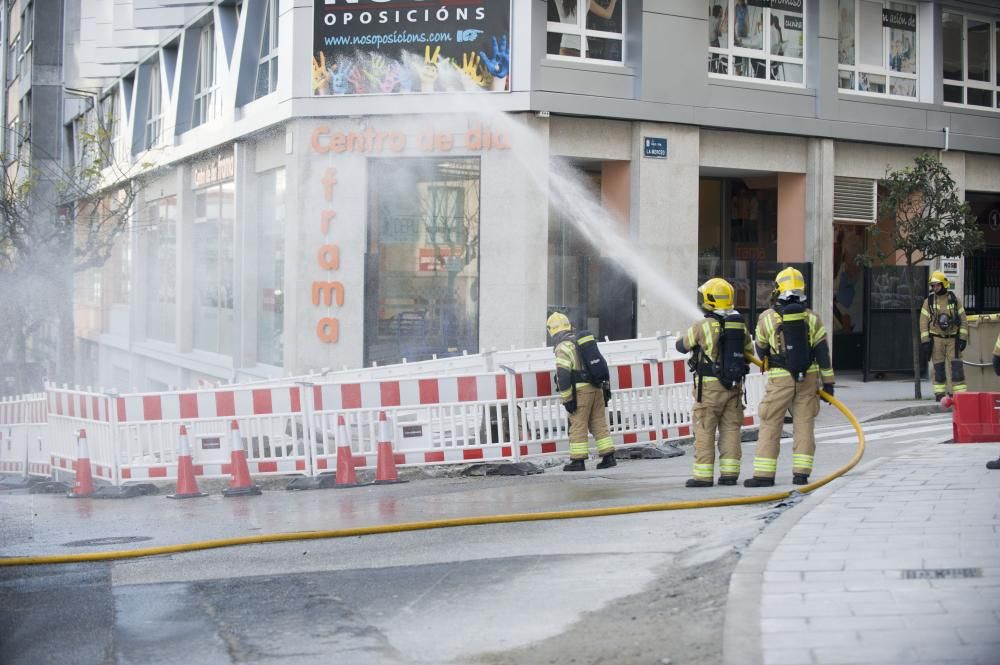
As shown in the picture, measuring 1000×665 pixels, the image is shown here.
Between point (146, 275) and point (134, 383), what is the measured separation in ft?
9.72

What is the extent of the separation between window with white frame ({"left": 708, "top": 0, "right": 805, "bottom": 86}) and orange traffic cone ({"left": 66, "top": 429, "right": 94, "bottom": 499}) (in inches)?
460

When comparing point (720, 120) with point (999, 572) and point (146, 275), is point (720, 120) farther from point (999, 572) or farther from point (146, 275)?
point (146, 275)

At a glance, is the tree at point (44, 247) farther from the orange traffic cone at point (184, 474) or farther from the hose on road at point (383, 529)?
the hose on road at point (383, 529)

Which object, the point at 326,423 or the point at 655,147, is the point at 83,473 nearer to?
the point at 326,423

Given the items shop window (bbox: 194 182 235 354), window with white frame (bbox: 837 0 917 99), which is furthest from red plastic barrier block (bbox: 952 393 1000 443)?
shop window (bbox: 194 182 235 354)

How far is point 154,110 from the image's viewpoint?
102 ft

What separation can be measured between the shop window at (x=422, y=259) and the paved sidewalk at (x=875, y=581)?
10156 millimetres

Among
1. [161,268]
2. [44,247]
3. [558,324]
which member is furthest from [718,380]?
[161,268]

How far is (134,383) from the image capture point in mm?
32656

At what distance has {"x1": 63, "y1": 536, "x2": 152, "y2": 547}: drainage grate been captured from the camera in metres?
9.11

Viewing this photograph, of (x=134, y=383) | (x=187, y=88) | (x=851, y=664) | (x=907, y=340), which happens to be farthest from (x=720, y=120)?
(x=134, y=383)

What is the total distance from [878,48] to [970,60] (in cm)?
246

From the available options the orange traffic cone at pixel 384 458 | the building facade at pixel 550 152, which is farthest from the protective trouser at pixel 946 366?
the orange traffic cone at pixel 384 458

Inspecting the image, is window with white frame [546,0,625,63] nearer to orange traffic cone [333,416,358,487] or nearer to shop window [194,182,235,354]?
shop window [194,182,235,354]
